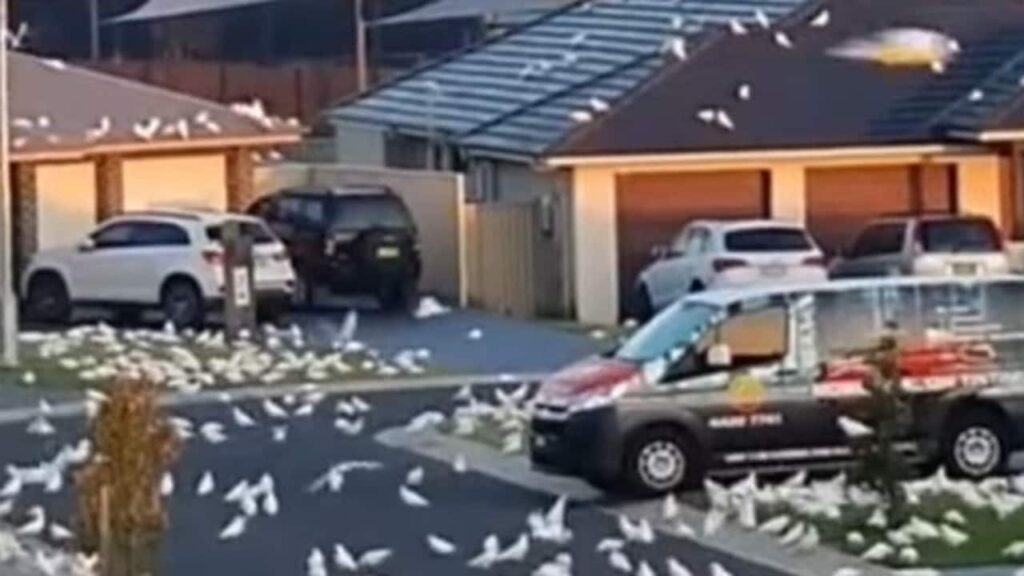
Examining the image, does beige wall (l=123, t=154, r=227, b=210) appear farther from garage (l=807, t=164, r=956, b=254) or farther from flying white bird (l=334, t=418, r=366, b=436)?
flying white bird (l=334, t=418, r=366, b=436)

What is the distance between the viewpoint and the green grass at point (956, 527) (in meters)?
22.2

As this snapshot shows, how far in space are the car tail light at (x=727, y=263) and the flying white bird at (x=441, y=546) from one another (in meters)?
23.1

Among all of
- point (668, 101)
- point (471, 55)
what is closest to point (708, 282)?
point (668, 101)

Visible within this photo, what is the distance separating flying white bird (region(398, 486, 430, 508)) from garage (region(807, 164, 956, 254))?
24478 mm

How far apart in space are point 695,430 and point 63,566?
538cm

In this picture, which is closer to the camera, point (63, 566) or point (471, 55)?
point (63, 566)

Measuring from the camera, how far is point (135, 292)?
1971 inches

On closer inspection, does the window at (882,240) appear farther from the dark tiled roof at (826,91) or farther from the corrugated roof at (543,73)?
the corrugated roof at (543,73)

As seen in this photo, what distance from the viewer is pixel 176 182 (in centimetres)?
5541

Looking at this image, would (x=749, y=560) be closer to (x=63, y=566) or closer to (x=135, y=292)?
(x=63, y=566)

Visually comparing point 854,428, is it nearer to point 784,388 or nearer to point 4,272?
point 784,388

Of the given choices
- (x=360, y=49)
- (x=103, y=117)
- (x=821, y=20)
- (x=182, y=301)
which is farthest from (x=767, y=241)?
(x=360, y=49)

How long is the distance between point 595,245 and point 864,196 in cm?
392

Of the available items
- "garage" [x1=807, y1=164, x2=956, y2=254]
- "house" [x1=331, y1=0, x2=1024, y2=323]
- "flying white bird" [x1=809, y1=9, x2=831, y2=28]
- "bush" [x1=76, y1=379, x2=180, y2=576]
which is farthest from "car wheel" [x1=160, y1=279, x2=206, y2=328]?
"bush" [x1=76, y1=379, x2=180, y2=576]
